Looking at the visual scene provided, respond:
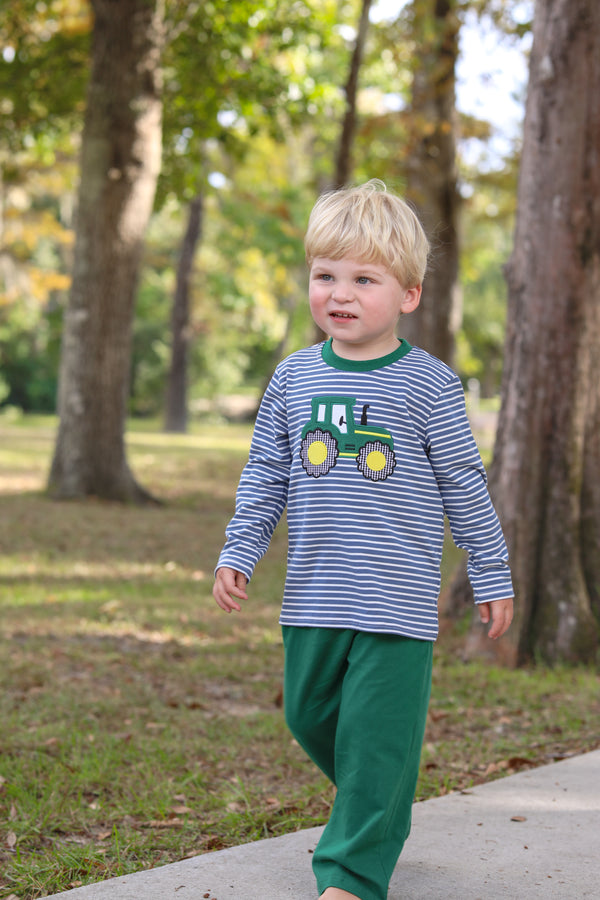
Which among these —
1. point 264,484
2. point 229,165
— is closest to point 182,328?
point 229,165

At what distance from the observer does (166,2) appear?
14.1 meters

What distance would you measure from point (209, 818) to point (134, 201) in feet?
34.5

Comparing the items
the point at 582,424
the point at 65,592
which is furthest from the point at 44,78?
the point at 582,424

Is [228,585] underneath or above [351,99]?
underneath

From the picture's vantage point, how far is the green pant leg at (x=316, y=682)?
271cm

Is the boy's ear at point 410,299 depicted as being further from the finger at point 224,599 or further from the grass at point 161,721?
the grass at point 161,721

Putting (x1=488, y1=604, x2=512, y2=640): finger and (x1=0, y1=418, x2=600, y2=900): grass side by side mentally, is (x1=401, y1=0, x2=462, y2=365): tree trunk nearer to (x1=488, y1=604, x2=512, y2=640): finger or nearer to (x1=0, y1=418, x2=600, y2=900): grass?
(x1=0, y1=418, x2=600, y2=900): grass

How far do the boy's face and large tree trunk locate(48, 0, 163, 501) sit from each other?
1034cm

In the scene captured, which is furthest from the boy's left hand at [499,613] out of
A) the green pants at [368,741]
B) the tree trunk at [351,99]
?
the tree trunk at [351,99]

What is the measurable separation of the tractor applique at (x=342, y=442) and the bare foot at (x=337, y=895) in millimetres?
1033

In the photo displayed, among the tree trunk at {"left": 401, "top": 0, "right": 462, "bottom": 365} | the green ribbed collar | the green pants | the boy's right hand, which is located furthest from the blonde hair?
the tree trunk at {"left": 401, "top": 0, "right": 462, "bottom": 365}

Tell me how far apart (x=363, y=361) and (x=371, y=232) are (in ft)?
1.12

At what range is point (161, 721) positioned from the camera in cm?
488

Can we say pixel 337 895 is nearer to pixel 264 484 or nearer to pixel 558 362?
Answer: pixel 264 484
